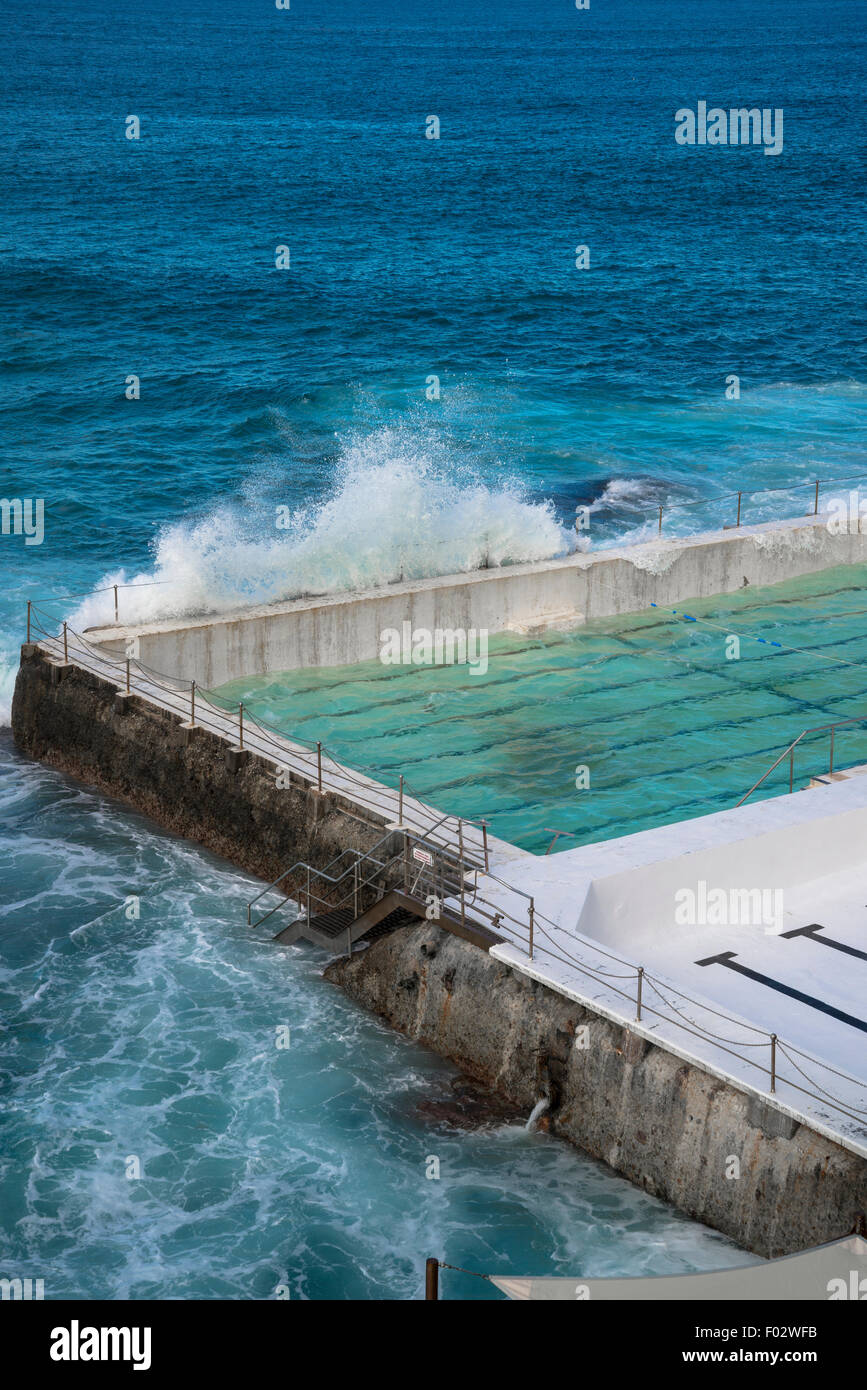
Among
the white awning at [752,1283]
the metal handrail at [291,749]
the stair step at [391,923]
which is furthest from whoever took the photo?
the metal handrail at [291,749]

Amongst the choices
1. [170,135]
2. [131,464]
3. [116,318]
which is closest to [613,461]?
[131,464]

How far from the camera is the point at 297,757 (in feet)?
59.5

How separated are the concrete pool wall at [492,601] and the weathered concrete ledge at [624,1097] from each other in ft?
23.5

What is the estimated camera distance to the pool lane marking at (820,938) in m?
14.5

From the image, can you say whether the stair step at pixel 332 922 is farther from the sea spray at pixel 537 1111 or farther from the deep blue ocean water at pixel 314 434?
the sea spray at pixel 537 1111

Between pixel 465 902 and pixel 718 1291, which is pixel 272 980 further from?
pixel 718 1291

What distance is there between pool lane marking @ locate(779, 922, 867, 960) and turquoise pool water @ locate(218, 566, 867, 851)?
335 cm

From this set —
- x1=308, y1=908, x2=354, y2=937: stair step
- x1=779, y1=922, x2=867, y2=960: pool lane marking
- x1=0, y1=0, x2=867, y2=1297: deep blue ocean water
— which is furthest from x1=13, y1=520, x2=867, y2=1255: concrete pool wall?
x1=779, y1=922, x2=867, y2=960: pool lane marking

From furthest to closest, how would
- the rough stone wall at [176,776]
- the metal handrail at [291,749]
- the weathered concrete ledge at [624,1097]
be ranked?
the rough stone wall at [176,776], the metal handrail at [291,749], the weathered concrete ledge at [624,1097]

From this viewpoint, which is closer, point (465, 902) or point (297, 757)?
point (465, 902)

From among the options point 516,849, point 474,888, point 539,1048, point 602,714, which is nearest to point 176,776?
point 516,849

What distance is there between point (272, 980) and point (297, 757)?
2.97m

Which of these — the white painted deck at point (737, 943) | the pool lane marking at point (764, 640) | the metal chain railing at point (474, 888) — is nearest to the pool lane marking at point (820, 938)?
the white painted deck at point (737, 943)

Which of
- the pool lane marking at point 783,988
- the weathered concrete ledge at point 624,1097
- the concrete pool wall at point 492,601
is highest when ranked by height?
the concrete pool wall at point 492,601
